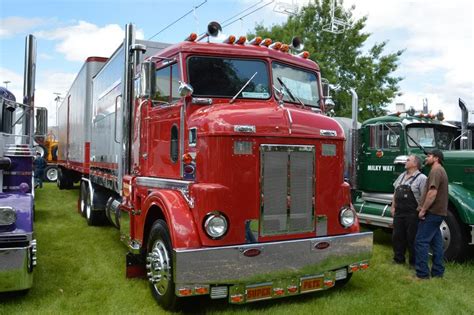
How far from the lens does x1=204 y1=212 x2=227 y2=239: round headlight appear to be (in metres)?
4.48

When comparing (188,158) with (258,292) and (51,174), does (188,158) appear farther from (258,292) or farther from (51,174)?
(51,174)

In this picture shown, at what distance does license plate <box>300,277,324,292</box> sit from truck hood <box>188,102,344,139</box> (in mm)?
1505

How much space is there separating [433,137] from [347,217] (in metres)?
4.18

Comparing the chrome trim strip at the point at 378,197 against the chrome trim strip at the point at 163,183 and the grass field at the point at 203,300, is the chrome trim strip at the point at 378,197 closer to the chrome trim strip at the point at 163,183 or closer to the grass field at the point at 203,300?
the grass field at the point at 203,300

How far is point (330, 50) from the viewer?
23.1 meters

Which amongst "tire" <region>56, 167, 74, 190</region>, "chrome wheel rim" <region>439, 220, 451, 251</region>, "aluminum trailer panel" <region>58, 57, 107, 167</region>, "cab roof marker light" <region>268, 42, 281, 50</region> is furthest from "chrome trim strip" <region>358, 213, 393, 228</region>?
"tire" <region>56, 167, 74, 190</region>

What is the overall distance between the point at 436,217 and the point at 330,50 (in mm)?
18158

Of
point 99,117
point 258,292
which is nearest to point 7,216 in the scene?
point 258,292

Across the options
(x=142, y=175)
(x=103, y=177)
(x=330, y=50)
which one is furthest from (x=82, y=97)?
(x=330, y=50)

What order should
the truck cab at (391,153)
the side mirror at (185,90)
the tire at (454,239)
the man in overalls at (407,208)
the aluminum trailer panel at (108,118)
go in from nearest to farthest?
the side mirror at (185,90), the man in overalls at (407,208), the tire at (454,239), the aluminum trailer panel at (108,118), the truck cab at (391,153)

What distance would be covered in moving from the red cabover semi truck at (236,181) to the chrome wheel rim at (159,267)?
0.6 inches

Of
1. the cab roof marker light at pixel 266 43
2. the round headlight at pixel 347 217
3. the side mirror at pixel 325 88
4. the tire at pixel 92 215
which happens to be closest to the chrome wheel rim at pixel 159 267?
the round headlight at pixel 347 217

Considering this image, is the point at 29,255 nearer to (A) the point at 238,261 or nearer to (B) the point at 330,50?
(A) the point at 238,261

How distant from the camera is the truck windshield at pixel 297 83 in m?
5.58
